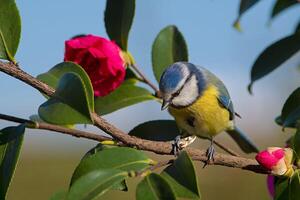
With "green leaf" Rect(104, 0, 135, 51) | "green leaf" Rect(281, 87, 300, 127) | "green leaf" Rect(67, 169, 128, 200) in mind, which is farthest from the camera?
"green leaf" Rect(104, 0, 135, 51)

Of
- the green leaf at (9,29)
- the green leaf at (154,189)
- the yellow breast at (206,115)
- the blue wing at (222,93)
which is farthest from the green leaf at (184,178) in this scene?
the blue wing at (222,93)

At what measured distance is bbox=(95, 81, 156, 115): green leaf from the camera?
1210mm

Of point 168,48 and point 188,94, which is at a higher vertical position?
point 168,48

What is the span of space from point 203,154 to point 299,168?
14 cm

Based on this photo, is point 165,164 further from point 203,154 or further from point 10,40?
point 10,40

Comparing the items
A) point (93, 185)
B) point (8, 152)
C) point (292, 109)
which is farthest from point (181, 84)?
point (93, 185)

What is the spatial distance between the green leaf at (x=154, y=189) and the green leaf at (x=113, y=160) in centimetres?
6

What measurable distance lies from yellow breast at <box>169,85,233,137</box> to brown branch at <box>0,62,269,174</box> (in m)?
0.51

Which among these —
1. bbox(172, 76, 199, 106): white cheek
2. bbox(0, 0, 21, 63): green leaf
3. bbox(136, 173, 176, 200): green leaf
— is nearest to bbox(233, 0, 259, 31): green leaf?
bbox(172, 76, 199, 106): white cheek

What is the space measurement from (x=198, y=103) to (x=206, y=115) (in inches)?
1.7

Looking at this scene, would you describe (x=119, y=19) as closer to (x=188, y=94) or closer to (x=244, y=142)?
(x=244, y=142)

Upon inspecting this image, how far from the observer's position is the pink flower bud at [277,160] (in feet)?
3.01

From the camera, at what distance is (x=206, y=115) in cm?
159

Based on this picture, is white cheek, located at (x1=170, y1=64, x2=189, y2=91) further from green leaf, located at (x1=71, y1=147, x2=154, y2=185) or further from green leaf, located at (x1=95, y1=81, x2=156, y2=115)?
green leaf, located at (x1=71, y1=147, x2=154, y2=185)
